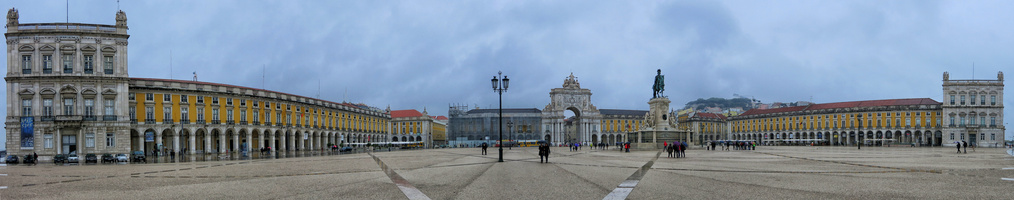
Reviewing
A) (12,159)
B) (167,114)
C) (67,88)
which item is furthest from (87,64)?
(167,114)

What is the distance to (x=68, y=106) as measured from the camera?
42.1 m

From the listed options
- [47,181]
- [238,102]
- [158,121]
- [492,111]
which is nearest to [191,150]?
[158,121]

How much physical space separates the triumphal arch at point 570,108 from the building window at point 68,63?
94.6 m

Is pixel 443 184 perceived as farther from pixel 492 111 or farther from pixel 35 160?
pixel 492 111

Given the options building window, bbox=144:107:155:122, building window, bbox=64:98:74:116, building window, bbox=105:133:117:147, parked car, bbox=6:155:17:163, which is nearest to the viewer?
parked car, bbox=6:155:17:163

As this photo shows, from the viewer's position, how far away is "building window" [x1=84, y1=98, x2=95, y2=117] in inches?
1671

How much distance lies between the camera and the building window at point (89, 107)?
139ft

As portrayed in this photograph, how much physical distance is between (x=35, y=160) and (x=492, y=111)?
93.0 meters

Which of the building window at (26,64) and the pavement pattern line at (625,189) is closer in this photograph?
the pavement pattern line at (625,189)

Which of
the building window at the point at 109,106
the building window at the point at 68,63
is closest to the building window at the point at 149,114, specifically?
the building window at the point at 109,106

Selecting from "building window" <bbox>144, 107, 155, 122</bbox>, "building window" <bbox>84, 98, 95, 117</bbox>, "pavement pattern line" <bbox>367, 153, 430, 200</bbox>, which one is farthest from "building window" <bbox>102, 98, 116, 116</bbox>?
"pavement pattern line" <bbox>367, 153, 430, 200</bbox>

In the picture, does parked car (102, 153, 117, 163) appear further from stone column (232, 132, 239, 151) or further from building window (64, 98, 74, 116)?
stone column (232, 132, 239, 151)

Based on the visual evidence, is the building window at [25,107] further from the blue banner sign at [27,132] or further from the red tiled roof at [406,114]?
the red tiled roof at [406,114]

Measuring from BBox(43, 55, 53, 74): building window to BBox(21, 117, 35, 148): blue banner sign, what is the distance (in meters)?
3.38
